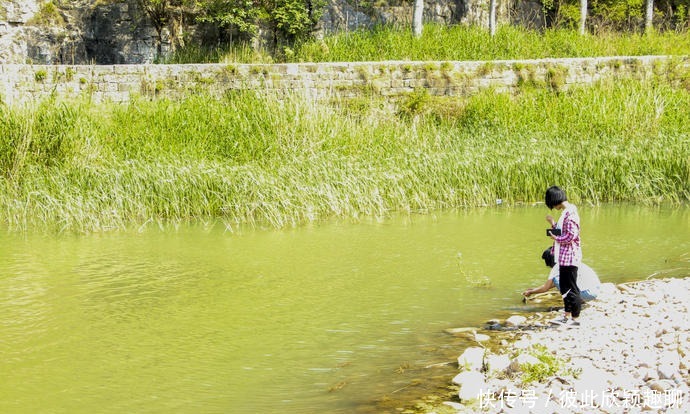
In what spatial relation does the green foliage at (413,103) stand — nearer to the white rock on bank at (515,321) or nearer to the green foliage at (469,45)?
the green foliage at (469,45)

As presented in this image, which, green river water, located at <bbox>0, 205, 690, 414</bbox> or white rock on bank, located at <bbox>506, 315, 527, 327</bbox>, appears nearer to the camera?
green river water, located at <bbox>0, 205, 690, 414</bbox>

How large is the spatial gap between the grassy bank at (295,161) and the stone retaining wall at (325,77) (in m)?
1.31

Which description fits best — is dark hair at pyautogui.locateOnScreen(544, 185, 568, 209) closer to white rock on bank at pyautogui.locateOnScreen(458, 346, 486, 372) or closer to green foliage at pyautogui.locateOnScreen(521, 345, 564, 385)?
white rock on bank at pyautogui.locateOnScreen(458, 346, 486, 372)

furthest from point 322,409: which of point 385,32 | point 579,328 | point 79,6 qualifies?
point 79,6

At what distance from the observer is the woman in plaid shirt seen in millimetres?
6773

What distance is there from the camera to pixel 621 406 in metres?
4.78

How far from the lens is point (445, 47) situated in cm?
2233

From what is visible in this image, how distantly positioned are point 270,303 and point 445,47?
15.3m

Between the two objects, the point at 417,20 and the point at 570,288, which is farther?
the point at 417,20

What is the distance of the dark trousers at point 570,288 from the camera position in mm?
6867

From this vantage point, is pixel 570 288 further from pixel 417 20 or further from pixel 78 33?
pixel 78 33

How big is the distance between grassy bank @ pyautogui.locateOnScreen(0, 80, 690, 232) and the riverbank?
680 centimetres

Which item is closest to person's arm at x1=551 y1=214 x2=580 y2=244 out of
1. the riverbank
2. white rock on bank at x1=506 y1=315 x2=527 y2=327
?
the riverbank

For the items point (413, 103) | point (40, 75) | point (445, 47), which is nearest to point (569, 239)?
point (413, 103)
